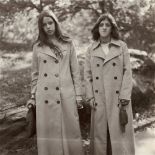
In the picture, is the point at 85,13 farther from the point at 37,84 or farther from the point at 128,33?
the point at 37,84

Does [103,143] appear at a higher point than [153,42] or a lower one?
lower

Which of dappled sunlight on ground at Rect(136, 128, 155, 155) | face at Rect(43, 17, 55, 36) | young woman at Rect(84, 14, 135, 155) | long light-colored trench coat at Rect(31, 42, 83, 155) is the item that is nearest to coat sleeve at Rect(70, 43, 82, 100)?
long light-colored trench coat at Rect(31, 42, 83, 155)

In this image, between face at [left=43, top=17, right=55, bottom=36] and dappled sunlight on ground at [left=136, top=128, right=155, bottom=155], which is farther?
dappled sunlight on ground at [left=136, top=128, right=155, bottom=155]

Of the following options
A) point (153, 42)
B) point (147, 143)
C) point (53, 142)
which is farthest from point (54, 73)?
point (153, 42)

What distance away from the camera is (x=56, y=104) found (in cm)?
261

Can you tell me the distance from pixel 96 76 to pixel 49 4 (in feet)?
3.11

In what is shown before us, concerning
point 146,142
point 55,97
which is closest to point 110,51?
point 55,97

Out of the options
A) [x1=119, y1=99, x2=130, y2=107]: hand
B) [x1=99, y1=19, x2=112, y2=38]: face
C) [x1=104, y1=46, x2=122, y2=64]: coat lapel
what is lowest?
Result: [x1=119, y1=99, x2=130, y2=107]: hand

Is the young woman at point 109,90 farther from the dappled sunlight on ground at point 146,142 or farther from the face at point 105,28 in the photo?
the dappled sunlight on ground at point 146,142

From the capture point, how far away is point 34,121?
2.64 meters

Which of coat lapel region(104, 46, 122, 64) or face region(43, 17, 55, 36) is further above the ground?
face region(43, 17, 55, 36)

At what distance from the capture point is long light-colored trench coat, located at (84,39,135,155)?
2.66 meters

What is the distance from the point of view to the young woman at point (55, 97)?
261 centimetres

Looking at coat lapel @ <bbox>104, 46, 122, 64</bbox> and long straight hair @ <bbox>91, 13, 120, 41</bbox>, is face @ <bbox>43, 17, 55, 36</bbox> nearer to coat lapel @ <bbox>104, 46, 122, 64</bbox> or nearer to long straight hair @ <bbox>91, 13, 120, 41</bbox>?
long straight hair @ <bbox>91, 13, 120, 41</bbox>
